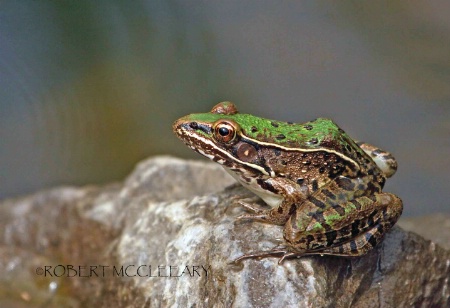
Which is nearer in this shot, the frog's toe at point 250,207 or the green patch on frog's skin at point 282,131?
the green patch on frog's skin at point 282,131

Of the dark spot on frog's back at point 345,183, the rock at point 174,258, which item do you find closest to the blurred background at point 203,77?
the rock at point 174,258

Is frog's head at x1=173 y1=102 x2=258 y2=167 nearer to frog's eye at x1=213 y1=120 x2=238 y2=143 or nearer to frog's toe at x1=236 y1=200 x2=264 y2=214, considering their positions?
frog's eye at x1=213 y1=120 x2=238 y2=143

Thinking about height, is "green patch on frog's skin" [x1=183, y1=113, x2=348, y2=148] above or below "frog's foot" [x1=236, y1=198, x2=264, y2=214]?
above

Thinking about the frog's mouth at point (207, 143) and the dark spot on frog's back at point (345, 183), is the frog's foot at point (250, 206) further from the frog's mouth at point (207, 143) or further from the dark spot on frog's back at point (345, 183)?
the dark spot on frog's back at point (345, 183)

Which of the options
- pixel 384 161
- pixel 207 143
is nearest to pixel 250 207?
pixel 207 143

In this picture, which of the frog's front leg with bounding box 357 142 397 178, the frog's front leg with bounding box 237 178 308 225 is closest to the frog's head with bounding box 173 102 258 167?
the frog's front leg with bounding box 237 178 308 225

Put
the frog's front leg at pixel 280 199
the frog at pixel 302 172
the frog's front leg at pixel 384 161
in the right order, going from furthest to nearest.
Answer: the frog's front leg at pixel 384 161, the frog's front leg at pixel 280 199, the frog at pixel 302 172
